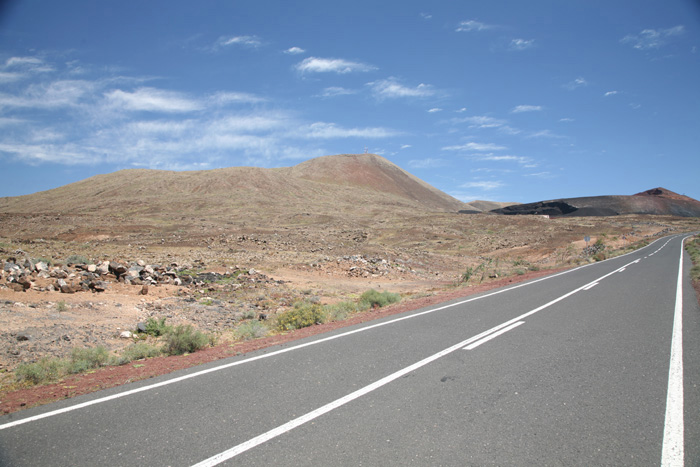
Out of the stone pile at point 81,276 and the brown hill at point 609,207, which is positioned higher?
the brown hill at point 609,207

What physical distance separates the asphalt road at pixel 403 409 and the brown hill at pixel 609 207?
11094 centimetres

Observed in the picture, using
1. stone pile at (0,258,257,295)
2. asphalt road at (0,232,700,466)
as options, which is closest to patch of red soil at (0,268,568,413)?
asphalt road at (0,232,700,466)

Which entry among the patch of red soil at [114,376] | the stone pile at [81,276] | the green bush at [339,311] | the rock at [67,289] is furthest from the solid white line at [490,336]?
the rock at [67,289]

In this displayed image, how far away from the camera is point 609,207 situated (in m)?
112

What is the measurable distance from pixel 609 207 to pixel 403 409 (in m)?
132

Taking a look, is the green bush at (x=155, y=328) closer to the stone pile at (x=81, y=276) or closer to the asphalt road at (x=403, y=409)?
the stone pile at (x=81, y=276)

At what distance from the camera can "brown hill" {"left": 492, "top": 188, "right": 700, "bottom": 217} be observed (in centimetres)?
10456

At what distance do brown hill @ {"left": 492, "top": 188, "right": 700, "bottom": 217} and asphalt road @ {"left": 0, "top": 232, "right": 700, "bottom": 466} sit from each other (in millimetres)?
110938

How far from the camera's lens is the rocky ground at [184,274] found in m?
9.72

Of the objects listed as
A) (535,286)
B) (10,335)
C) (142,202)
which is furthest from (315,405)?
(142,202)

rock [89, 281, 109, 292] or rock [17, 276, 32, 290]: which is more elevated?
rock [17, 276, 32, 290]

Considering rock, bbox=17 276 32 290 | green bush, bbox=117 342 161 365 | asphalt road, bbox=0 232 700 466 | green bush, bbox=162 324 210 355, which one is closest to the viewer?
asphalt road, bbox=0 232 700 466

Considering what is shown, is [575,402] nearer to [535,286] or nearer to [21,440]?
[21,440]

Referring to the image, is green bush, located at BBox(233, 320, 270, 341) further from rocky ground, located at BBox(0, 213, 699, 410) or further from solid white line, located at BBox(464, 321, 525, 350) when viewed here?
solid white line, located at BBox(464, 321, 525, 350)
